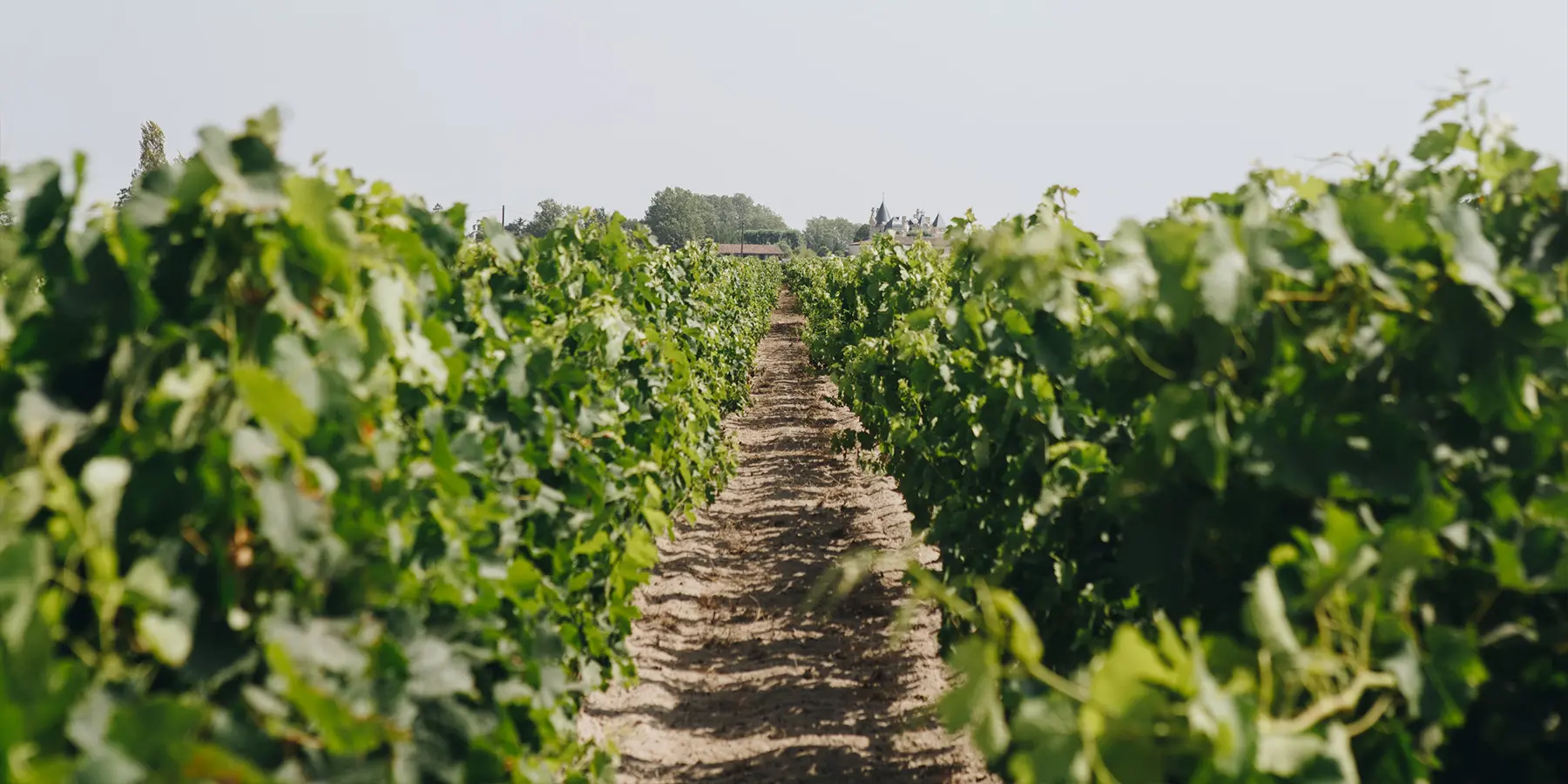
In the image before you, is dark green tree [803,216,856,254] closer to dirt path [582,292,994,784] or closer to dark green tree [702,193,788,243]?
dark green tree [702,193,788,243]

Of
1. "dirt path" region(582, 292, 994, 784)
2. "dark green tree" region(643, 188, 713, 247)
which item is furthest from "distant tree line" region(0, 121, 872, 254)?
"dirt path" region(582, 292, 994, 784)

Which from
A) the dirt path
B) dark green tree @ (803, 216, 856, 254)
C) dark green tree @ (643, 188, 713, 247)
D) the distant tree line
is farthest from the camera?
dark green tree @ (803, 216, 856, 254)

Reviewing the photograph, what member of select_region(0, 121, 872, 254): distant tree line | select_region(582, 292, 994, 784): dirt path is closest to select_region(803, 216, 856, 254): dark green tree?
select_region(0, 121, 872, 254): distant tree line

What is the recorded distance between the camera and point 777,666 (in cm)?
664

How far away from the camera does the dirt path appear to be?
5.32 metres

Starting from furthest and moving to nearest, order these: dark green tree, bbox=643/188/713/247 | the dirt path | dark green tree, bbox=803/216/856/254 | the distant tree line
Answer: dark green tree, bbox=803/216/856/254, dark green tree, bbox=643/188/713/247, the distant tree line, the dirt path

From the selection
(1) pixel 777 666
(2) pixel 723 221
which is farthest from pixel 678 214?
(1) pixel 777 666

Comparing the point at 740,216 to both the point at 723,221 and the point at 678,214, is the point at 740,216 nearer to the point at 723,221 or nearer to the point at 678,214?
the point at 723,221

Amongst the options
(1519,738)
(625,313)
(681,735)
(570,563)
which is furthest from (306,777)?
(625,313)

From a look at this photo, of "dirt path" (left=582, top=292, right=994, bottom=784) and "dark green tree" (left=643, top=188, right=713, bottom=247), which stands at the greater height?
"dark green tree" (left=643, top=188, right=713, bottom=247)

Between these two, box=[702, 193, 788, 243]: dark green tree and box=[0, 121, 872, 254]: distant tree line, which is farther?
box=[702, 193, 788, 243]: dark green tree

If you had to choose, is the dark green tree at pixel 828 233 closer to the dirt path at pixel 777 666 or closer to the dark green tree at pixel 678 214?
the dark green tree at pixel 678 214

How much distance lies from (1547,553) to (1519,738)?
1.13 feet

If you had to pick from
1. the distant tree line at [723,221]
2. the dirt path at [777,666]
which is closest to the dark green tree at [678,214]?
the distant tree line at [723,221]
